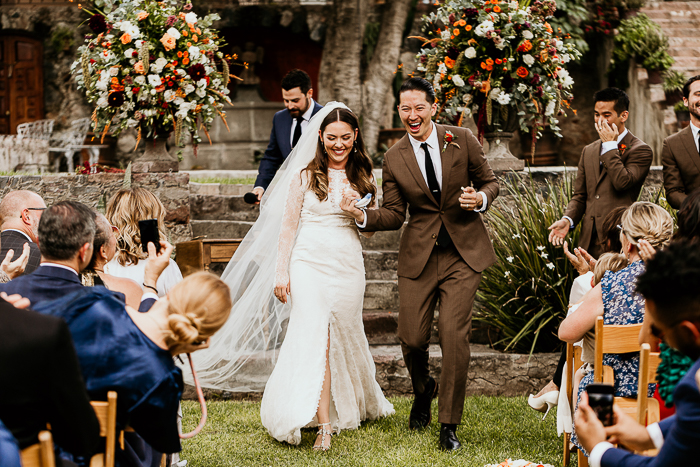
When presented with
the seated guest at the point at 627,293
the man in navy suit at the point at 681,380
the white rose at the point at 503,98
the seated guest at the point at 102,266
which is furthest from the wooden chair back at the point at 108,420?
the white rose at the point at 503,98

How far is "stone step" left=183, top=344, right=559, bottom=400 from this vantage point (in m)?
5.19

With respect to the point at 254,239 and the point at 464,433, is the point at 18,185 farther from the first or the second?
the point at 464,433

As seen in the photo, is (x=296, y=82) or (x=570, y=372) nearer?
(x=570, y=372)

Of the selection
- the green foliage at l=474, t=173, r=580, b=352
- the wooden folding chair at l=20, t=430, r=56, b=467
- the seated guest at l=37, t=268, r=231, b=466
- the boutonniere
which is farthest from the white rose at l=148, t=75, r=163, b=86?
the wooden folding chair at l=20, t=430, r=56, b=467

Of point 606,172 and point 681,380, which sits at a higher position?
point 606,172

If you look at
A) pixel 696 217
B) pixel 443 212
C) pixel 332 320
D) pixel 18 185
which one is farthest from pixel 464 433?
pixel 18 185

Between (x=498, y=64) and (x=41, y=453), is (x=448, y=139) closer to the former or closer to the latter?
(x=498, y=64)

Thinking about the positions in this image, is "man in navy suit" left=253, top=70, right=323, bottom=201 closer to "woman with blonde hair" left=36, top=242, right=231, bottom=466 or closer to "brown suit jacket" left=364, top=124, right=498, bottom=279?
"brown suit jacket" left=364, top=124, right=498, bottom=279

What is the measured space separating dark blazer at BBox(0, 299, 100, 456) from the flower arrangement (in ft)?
15.1

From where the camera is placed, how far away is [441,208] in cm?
423

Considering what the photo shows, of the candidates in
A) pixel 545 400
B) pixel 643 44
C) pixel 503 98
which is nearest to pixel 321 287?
pixel 545 400

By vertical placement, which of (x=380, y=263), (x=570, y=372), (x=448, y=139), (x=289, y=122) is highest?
(x=289, y=122)

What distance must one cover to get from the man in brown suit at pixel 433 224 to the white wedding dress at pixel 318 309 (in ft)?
0.85

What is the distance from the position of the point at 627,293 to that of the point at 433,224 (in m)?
1.40
